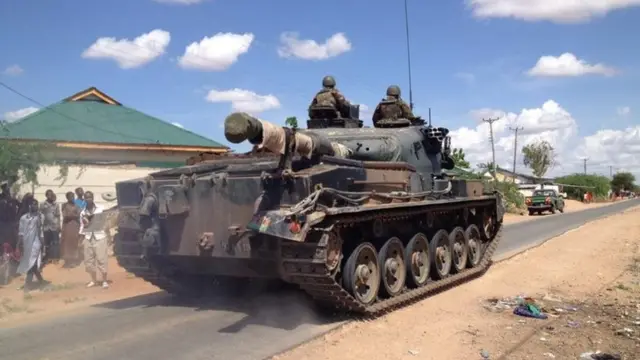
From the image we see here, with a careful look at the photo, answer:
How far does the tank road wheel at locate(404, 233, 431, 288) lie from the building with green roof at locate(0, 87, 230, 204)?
558cm

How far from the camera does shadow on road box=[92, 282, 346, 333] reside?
299 inches

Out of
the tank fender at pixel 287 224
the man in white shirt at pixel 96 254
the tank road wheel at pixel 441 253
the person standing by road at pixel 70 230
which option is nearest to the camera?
the tank fender at pixel 287 224

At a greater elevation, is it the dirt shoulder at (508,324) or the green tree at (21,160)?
the green tree at (21,160)

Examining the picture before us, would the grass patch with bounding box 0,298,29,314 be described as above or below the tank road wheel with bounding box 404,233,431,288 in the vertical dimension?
below

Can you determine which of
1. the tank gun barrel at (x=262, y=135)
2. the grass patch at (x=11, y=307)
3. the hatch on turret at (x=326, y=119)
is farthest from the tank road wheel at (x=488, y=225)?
the grass patch at (x=11, y=307)

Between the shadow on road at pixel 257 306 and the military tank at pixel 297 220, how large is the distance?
257mm

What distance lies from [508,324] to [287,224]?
280cm

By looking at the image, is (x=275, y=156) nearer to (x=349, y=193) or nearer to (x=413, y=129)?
(x=349, y=193)

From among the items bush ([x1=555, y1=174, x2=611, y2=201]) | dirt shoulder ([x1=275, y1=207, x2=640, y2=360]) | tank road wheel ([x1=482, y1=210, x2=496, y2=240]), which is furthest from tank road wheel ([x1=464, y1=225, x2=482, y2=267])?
bush ([x1=555, y1=174, x2=611, y2=201])

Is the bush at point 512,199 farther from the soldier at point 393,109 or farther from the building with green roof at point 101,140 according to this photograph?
the soldier at point 393,109

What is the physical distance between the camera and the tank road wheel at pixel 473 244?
11804mm

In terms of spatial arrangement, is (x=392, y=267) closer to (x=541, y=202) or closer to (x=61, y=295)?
(x=61, y=295)

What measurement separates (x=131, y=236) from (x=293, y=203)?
2558 mm

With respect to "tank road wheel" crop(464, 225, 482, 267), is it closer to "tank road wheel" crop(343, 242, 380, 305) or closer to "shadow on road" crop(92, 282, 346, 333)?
"tank road wheel" crop(343, 242, 380, 305)
